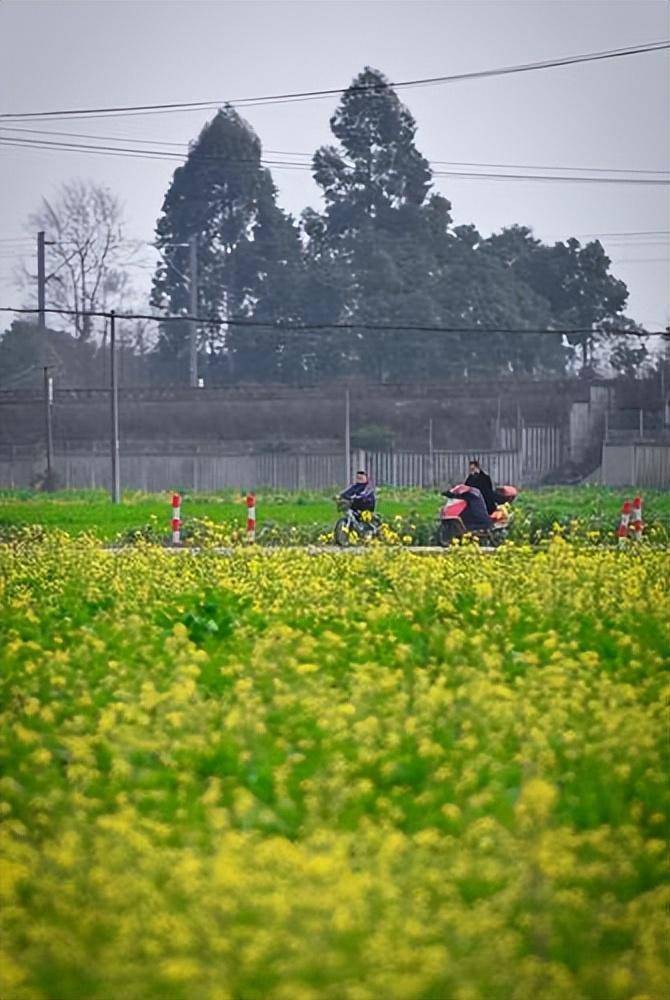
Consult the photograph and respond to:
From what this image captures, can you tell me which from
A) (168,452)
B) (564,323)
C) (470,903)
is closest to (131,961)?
(470,903)

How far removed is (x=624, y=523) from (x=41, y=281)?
306 cm

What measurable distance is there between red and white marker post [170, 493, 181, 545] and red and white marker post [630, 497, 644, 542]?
1.73 meters

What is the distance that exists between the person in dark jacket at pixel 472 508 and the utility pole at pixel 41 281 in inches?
184

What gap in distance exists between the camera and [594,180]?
3.52 metres

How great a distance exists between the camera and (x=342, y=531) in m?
9.77

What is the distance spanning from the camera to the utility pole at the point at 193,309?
3879 mm

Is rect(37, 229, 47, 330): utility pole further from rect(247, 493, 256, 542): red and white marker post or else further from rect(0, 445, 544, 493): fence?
rect(247, 493, 256, 542): red and white marker post

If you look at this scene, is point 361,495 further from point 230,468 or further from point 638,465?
point 230,468

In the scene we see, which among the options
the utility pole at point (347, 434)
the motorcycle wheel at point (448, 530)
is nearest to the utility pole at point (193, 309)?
the utility pole at point (347, 434)

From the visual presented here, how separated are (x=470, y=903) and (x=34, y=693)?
120cm

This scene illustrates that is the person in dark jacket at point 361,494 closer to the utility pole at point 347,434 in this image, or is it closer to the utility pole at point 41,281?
the utility pole at point 347,434

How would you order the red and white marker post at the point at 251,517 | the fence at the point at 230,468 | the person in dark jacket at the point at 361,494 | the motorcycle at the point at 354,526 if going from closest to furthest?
the fence at the point at 230,468 < the red and white marker post at the point at 251,517 < the person in dark jacket at the point at 361,494 < the motorcycle at the point at 354,526

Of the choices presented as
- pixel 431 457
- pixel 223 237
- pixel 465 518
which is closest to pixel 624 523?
pixel 431 457

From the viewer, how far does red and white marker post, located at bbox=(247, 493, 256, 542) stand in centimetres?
698
